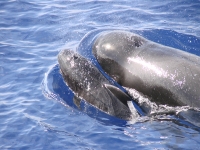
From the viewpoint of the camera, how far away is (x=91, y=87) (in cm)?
1177

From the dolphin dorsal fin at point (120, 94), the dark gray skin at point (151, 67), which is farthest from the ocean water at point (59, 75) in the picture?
the dark gray skin at point (151, 67)

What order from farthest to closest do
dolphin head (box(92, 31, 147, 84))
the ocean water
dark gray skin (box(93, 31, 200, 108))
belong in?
dolphin head (box(92, 31, 147, 84))
dark gray skin (box(93, 31, 200, 108))
the ocean water

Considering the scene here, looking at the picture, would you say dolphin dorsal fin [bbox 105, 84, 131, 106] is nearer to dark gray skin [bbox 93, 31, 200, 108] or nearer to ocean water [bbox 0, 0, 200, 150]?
ocean water [bbox 0, 0, 200, 150]

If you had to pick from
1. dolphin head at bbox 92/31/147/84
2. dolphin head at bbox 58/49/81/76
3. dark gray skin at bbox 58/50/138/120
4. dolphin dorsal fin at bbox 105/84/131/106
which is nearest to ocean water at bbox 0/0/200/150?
dark gray skin at bbox 58/50/138/120

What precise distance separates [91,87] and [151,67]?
182 cm

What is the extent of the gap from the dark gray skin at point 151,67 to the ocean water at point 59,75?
0.72m

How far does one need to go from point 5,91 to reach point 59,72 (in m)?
1.82

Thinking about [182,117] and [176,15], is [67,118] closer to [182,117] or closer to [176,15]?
[182,117]

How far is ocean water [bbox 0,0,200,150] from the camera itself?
9.78 metres

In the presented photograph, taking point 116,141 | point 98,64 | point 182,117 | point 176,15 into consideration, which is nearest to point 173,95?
point 182,117

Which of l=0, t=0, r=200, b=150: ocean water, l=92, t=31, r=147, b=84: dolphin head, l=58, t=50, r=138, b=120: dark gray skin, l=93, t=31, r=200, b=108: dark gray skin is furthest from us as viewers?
l=92, t=31, r=147, b=84: dolphin head

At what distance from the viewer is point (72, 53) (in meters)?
12.6

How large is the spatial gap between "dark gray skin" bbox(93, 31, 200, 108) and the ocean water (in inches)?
28.3

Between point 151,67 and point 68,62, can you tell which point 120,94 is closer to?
point 151,67
